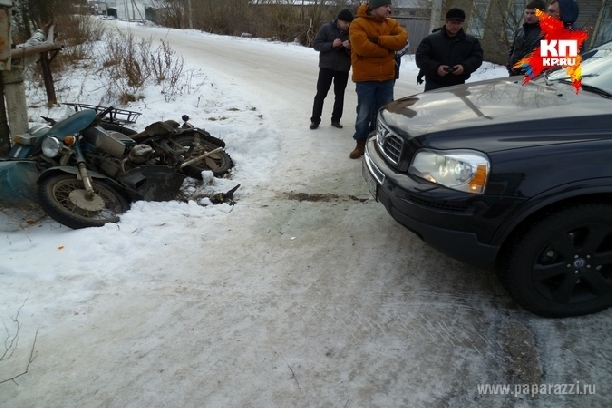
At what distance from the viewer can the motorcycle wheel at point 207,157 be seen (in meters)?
5.01

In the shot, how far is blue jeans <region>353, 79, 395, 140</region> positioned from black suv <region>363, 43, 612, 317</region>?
2.54m

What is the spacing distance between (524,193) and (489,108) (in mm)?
825

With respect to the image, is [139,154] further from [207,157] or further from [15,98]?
[15,98]

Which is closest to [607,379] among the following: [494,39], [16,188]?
[16,188]

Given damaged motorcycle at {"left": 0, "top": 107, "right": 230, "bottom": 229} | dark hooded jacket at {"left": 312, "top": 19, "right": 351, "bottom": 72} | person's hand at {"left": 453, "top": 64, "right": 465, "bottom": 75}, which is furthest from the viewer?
dark hooded jacket at {"left": 312, "top": 19, "right": 351, "bottom": 72}

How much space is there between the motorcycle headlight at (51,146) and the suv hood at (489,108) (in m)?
2.84

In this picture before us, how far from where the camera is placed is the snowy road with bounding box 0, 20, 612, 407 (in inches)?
86.8

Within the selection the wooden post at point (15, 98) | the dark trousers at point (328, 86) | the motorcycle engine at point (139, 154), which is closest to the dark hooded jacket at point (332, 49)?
the dark trousers at point (328, 86)

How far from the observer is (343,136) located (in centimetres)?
634

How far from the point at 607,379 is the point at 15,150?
16.1ft

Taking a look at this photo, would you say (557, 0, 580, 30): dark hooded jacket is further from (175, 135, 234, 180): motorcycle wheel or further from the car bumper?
(175, 135, 234, 180): motorcycle wheel

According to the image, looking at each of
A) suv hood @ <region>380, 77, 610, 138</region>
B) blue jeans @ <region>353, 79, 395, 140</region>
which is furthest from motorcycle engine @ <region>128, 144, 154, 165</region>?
blue jeans @ <region>353, 79, 395, 140</region>

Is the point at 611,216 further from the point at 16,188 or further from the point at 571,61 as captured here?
the point at 16,188

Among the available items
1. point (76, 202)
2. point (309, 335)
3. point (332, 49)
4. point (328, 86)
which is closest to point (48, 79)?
point (328, 86)
